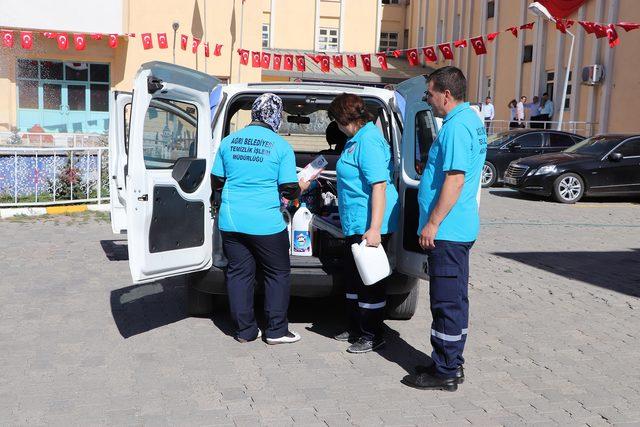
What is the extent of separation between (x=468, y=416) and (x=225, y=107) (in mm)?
3010

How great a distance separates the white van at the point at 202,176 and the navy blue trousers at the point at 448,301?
1.83ft

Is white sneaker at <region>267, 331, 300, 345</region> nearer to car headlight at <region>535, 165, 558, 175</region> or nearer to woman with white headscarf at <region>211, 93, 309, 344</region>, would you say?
woman with white headscarf at <region>211, 93, 309, 344</region>

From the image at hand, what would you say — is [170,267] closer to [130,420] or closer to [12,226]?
[130,420]

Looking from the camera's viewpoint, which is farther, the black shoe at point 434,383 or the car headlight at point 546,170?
the car headlight at point 546,170

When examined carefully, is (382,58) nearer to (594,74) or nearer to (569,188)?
(594,74)

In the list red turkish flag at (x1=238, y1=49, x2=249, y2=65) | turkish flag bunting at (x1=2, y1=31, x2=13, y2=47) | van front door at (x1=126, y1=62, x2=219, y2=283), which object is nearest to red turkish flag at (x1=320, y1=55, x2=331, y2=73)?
red turkish flag at (x1=238, y1=49, x2=249, y2=65)

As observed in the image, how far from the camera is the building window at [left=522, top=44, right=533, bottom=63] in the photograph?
99.7 feet

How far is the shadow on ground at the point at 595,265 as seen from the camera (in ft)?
26.7

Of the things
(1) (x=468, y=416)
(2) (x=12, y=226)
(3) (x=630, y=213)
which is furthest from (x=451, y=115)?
(3) (x=630, y=213)

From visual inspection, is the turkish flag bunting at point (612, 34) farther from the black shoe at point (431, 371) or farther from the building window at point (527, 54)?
the black shoe at point (431, 371)

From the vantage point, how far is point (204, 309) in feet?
20.5

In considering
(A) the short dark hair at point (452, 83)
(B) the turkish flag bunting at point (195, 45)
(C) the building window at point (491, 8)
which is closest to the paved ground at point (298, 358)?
(A) the short dark hair at point (452, 83)

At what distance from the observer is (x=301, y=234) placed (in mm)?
5855

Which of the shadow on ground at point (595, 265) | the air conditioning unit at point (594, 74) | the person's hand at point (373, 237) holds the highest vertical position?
the air conditioning unit at point (594, 74)
